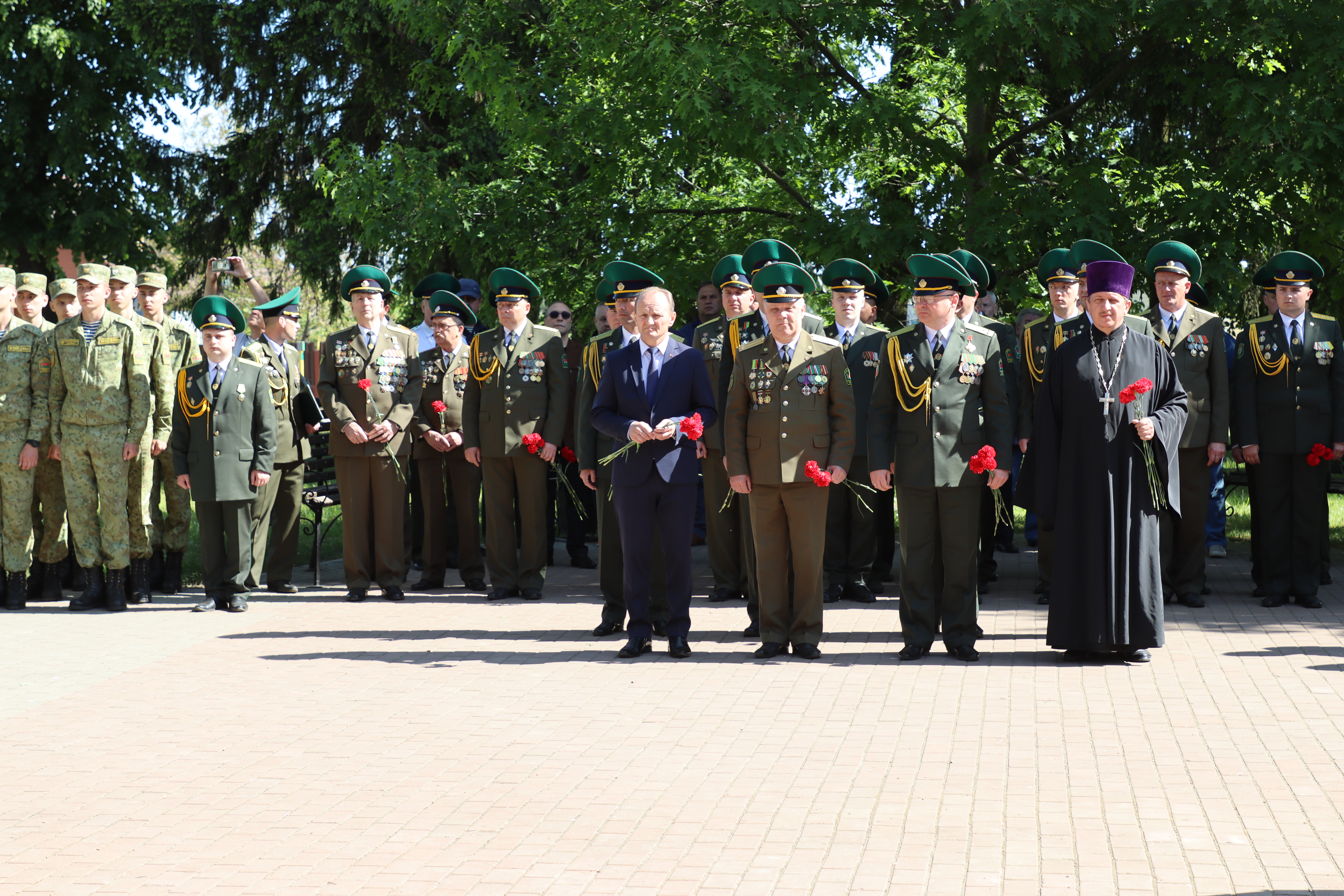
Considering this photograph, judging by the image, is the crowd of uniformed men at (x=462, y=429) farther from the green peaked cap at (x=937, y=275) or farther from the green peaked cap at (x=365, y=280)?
the green peaked cap at (x=937, y=275)

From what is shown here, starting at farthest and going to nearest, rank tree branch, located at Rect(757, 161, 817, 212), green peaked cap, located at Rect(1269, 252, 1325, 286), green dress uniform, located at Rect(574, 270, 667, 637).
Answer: tree branch, located at Rect(757, 161, 817, 212) → green peaked cap, located at Rect(1269, 252, 1325, 286) → green dress uniform, located at Rect(574, 270, 667, 637)

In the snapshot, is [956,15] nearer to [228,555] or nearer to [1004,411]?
[1004,411]

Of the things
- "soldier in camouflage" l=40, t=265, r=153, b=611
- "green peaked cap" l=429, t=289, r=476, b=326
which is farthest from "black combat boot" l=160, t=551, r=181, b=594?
"green peaked cap" l=429, t=289, r=476, b=326

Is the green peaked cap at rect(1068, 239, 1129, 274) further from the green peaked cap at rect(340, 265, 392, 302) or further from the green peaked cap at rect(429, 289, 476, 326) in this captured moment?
the green peaked cap at rect(340, 265, 392, 302)

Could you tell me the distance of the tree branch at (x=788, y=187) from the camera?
13.2 meters

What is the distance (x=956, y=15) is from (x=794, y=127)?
1.48 m

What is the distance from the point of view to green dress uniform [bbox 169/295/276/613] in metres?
9.62

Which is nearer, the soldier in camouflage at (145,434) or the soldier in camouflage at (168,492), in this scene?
the soldier in camouflage at (145,434)

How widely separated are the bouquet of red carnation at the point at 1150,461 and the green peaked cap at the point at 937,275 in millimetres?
1013

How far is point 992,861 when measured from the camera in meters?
4.43

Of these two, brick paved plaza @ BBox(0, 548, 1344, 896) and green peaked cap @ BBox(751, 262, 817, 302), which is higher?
green peaked cap @ BBox(751, 262, 817, 302)

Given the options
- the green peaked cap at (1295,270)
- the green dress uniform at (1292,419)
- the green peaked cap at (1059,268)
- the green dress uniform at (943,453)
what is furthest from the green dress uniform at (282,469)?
→ the green peaked cap at (1295,270)

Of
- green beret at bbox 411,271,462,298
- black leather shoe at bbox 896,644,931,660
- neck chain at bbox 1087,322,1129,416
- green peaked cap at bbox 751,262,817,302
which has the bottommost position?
black leather shoe at bbox 896,644,931,660

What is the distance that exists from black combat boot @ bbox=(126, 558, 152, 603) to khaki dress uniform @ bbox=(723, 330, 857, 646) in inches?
183
